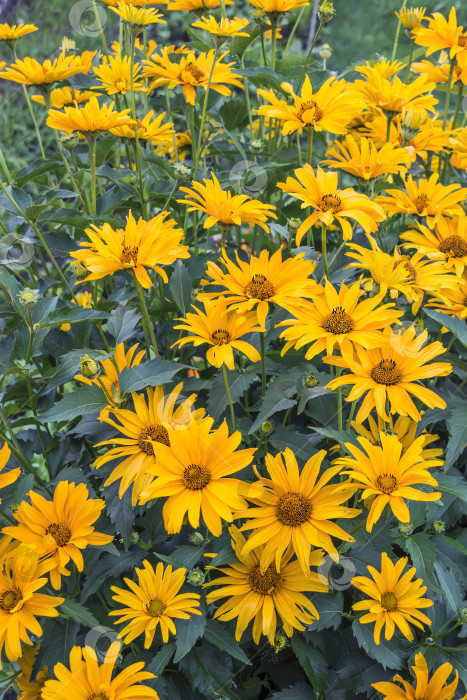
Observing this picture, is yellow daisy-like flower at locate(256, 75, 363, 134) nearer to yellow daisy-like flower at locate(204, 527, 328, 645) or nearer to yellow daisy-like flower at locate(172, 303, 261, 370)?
yellow daisy-like flower at locate(172, 303, 261, 370)

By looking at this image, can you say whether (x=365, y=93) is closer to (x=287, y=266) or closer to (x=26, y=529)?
(x=287, y=266)

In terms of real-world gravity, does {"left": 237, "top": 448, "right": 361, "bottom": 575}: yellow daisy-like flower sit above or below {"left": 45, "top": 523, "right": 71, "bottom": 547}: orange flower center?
above

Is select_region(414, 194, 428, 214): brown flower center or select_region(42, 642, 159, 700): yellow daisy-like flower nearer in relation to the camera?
select_region(42, 642, 159, 700): yellow daisy-like flower

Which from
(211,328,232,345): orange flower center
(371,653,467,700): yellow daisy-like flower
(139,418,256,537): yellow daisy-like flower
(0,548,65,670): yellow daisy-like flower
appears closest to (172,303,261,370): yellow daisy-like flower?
(211,328,232,345): orange flower center

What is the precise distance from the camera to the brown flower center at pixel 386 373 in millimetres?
781

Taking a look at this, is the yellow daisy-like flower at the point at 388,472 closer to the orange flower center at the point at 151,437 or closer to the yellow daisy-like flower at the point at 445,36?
the orange flower center at the point at 151,437

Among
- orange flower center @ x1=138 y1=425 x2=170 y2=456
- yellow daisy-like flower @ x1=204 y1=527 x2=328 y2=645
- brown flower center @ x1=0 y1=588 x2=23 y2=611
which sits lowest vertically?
yellow daisy-like flower @ x1=204 y1=527 x2=328 y2=645

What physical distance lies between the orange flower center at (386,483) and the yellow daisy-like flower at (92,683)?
0.33 m

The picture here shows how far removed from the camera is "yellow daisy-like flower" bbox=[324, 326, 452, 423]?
2.48 ft

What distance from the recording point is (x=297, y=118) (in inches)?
39.5

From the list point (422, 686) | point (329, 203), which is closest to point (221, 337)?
point (329, 203)

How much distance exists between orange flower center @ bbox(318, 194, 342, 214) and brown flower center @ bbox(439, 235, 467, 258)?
23 centimetres

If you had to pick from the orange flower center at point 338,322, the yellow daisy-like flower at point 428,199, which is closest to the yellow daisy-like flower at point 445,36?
the yellow daisy-like flower at point 428,199

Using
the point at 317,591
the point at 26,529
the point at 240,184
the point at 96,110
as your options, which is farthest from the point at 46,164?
the point at 317,591
